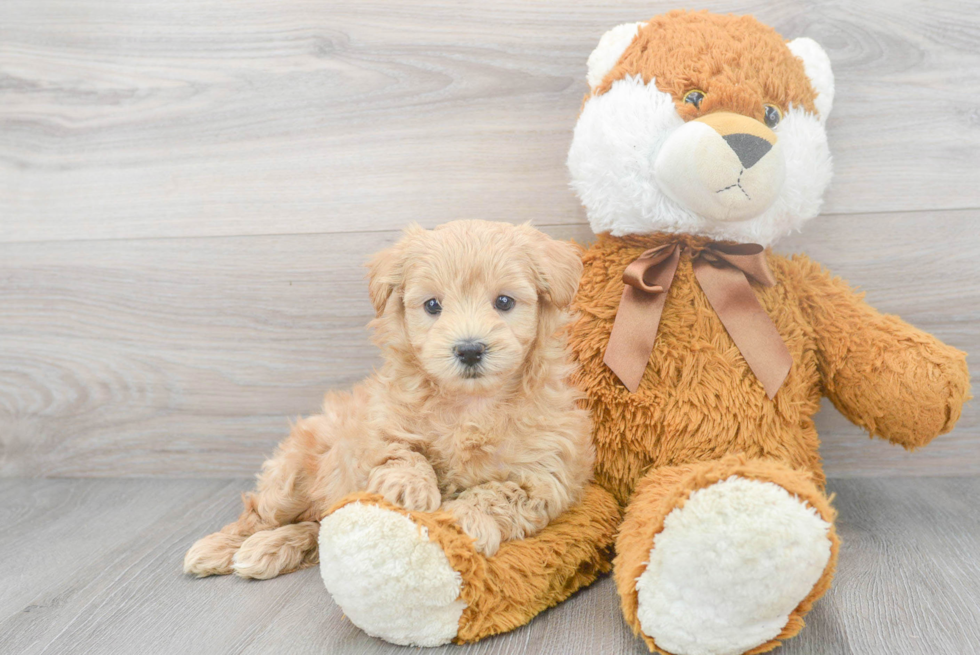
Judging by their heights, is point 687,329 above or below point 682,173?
below

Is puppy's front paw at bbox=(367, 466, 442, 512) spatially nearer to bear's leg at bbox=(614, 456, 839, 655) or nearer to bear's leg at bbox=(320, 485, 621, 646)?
bear's leg at bbox=(320, 485, 621, 646)

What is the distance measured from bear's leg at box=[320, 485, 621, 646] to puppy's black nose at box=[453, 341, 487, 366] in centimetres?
21

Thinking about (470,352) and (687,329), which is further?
(687,329)

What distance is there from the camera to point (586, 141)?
4.02 ft

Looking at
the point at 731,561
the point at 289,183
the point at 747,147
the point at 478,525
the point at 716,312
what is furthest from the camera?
the point at 289,183

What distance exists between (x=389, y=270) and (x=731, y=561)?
592 millimetres

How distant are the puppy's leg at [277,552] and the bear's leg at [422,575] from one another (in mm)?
305

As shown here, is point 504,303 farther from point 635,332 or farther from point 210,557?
point 210,557

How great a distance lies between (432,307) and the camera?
100 cm

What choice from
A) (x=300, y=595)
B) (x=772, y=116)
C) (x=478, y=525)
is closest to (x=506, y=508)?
(x=478, y=525)

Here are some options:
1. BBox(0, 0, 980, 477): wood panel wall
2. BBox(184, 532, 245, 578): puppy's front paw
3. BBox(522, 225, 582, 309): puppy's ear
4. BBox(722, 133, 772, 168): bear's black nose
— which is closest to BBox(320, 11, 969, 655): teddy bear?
BBox(722, 133, 772, 168): bear's black nose

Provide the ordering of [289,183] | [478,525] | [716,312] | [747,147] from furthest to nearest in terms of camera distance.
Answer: [289,183] → [716,312] → [747,147] → [478,525]

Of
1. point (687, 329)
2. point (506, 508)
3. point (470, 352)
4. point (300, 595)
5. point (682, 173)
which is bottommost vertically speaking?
point (300, 595)

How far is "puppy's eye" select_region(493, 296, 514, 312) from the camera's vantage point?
39.0 inches
